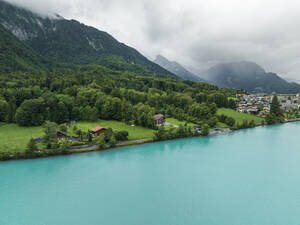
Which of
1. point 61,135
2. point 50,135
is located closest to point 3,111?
point 61,135

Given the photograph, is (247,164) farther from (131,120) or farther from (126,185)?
(131,120)

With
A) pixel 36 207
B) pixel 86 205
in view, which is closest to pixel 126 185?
pixel 86 205

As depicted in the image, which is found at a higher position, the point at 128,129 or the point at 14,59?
the point at 14,59

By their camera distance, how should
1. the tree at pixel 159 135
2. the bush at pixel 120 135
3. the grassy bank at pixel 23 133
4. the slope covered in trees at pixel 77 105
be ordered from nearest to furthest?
1. the grassy bank at pixel 23 133
2. the bush at pixel 120 135
3. the tree at pixel 159 135
4. the slope covered in trees at pixel 77 105

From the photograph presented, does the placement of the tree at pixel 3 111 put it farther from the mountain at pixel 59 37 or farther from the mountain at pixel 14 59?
the mountain at pixel 59 37

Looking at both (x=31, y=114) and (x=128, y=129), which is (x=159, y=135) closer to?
(x=128, y=129)

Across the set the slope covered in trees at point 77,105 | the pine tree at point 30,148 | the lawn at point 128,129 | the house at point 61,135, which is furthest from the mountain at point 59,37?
the pine tree at point 30,148

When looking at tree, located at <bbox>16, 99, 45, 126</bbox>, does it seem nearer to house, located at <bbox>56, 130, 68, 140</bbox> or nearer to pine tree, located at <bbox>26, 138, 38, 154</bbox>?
house, located at <bbox>56, 130, 68, 140</bbox>
